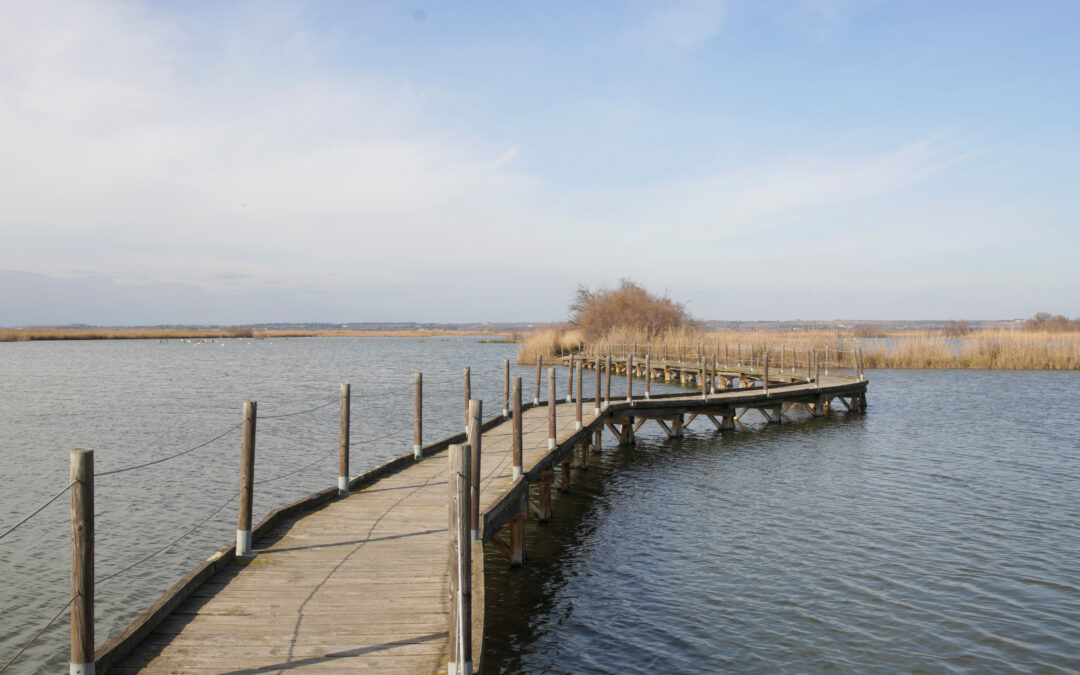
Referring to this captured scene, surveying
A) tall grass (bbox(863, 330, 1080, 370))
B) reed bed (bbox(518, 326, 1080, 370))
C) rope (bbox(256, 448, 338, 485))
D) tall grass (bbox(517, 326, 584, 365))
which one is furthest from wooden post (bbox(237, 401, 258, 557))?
tall grass (bbox(863, 330, 1080, 370))

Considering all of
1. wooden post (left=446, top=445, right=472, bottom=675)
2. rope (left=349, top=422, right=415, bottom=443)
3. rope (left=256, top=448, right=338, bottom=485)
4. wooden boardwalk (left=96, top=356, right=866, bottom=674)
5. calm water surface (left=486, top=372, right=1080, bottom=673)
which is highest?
wooden post (left=446, top=445, right=472, bottom=675)

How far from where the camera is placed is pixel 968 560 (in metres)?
10.4

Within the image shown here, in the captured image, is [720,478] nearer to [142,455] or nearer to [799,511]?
[799,511]

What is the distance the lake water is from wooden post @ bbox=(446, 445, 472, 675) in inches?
106

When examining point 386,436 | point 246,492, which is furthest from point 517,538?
point 386,436

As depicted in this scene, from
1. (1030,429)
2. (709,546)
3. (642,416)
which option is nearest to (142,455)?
(642,416)

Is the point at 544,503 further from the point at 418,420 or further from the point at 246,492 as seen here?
the point at 246,492

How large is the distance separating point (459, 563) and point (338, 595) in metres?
1.85

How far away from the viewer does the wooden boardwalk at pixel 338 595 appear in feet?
16.7

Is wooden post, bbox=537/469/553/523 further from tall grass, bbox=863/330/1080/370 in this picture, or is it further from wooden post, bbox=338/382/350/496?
tall grass, bbox=863/330/1080/370

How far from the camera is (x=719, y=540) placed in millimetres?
11422

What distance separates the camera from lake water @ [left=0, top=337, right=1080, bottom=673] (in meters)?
7.89

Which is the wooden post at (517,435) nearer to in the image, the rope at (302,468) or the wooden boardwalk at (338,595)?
the wooden boardwalk at (338,595)

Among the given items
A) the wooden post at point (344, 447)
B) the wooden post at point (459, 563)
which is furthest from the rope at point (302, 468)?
the wooden post at point (459, 563)
